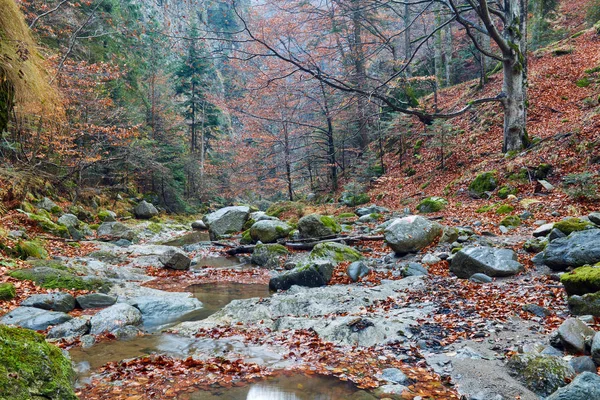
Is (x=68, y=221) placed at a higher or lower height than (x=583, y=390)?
higher

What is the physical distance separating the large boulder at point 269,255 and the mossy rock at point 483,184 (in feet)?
22.2

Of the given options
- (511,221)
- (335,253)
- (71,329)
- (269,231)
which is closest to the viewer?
(71,329)

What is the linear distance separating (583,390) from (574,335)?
4.15 feet

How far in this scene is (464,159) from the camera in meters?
15.6

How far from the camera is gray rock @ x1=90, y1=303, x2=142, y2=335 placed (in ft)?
17.5

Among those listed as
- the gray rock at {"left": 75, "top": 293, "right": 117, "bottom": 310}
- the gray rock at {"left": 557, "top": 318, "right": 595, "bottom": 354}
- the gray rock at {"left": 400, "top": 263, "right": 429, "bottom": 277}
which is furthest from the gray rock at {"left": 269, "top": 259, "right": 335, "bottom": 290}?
the gray rock at {"left": 557, "top": 318, "right": 595, "bottom": 354}

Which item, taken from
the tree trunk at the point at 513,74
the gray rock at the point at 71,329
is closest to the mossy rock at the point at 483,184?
the tree trunk at the point at 513,74

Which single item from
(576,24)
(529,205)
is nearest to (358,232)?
A: (529,205)

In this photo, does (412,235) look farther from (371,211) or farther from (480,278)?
(371,211)

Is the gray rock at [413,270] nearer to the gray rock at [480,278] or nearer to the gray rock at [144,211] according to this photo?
the gray rock at [480,278]

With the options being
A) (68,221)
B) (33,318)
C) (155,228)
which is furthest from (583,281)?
(155,228)

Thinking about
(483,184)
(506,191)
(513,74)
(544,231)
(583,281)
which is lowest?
(544,231)

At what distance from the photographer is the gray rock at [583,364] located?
3.11 metres

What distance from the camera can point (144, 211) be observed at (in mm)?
21609
